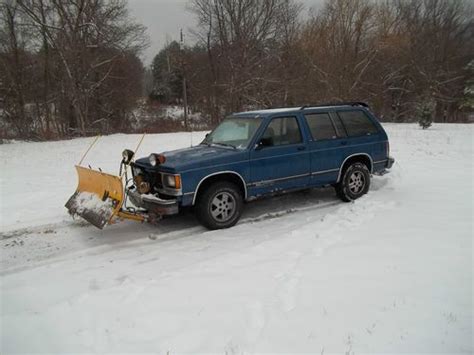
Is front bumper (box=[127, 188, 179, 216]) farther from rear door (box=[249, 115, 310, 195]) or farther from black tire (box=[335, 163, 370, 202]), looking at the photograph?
black tire (box=[335, 163, 370, 202])

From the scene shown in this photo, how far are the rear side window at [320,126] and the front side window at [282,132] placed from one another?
317 mm

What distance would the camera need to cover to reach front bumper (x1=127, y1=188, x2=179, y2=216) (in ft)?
17.1

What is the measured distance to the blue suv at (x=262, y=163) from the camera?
5441mm

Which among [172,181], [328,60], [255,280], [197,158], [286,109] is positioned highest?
[328,60]

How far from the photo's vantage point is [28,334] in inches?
127

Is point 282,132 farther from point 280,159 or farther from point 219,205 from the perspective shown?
point 219,205

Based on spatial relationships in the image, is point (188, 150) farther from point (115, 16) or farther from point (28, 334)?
point (115, 16)

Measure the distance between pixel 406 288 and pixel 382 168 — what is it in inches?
164

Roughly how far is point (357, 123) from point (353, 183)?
1181 millimetres

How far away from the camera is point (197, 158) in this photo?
5547 mm

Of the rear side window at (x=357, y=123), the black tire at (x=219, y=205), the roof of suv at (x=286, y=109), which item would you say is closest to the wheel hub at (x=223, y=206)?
the black tire at (x=219, y=205)

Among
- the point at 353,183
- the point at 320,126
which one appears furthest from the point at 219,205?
the point at 353,183

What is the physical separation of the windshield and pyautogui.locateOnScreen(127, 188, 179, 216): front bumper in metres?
1.47

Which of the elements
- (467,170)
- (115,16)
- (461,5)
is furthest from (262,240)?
(461,5)
